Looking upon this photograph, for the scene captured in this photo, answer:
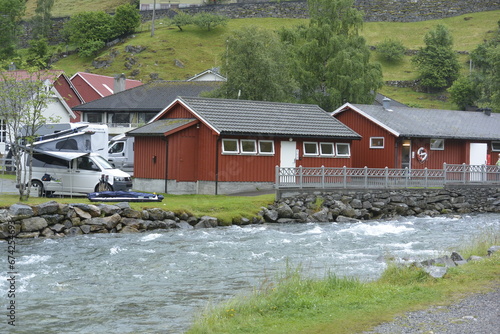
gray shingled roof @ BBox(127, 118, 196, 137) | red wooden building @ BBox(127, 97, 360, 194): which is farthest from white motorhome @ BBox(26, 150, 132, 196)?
gray shingled roof @ BBox(127, 118, 196, 137)

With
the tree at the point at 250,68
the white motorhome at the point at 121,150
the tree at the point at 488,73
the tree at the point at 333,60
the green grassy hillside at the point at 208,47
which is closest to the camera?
the white motorhome at the point at 121,150

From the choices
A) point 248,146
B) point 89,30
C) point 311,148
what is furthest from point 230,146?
point 89,30

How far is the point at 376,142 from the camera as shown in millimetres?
41344

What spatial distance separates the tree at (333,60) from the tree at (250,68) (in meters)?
6.49

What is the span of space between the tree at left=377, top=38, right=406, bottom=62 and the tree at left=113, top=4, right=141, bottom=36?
42571mm

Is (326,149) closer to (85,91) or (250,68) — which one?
(250,68)

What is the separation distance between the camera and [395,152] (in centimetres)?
4044

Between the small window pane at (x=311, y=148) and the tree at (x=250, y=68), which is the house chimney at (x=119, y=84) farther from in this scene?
the small window pane at (x=311, y=148)

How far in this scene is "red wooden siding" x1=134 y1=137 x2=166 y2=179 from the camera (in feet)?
114

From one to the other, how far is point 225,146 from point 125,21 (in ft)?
296

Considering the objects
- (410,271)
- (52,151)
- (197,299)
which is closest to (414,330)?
(410,271)

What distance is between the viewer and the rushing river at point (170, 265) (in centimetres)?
1281

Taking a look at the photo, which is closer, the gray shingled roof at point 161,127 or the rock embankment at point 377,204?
the rock embankment at point 377,204

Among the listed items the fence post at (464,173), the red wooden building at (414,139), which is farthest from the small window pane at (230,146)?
the fence post at (464,173)
